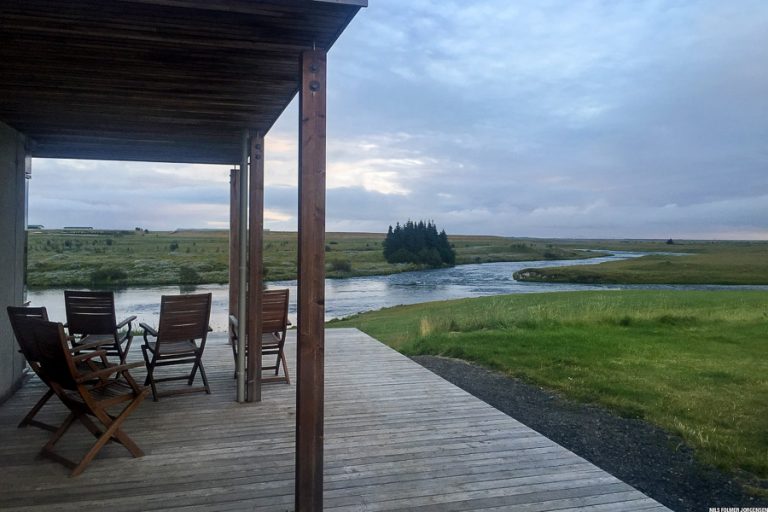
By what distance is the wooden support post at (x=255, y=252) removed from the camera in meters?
4.35

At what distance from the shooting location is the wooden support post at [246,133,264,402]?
4.35m

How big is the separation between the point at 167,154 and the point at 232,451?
409cm

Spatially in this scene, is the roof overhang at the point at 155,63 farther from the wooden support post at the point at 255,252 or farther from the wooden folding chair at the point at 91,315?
the wooden folding chair at the point at 91,315

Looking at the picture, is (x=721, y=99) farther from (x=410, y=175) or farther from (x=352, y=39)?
(x=410, y=175)

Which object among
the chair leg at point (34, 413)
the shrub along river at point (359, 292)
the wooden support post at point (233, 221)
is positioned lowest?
the shrub along river at point (359, 292)

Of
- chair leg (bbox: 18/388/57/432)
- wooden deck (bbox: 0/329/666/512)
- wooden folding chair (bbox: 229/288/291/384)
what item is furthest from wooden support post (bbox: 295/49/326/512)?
wooden folding chair (bbox: 229/288/291/384)

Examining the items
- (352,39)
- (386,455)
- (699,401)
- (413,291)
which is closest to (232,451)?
(386,455)

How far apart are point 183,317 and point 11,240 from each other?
1.66 meters

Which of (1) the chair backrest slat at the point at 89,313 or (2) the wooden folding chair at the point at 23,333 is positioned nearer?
(2) the wooden folding chair at the point at 23,333

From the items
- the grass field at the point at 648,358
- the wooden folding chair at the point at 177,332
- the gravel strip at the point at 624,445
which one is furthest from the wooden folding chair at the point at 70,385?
the grass field at the point at 648,358

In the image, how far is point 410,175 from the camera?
29219mm

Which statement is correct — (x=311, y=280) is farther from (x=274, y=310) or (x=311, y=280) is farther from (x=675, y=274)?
(x=675, y=274)

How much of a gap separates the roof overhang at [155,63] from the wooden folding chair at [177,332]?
1.54 m

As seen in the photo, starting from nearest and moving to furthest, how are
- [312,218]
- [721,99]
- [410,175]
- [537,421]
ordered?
[312,218] → [537,421] → [721,99] → [410,175]
